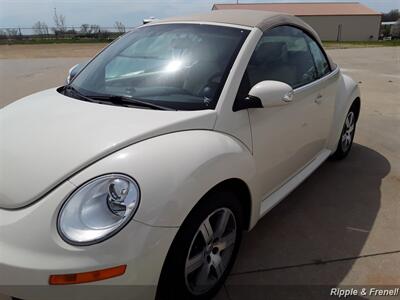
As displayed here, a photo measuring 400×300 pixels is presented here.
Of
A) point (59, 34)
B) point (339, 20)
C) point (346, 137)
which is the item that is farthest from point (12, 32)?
point (339, 20)

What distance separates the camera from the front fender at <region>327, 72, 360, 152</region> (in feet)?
12.5

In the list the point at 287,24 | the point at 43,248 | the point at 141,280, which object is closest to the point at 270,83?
the point at 287,24

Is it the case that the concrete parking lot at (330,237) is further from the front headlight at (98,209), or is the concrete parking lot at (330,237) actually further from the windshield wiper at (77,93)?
the windshield wiper at (77,93)

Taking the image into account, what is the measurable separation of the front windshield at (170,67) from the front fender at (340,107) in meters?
1.66

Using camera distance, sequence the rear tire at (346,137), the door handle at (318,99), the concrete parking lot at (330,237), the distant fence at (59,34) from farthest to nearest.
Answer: the distant fence at (59,34)
the rear tire at (346,137)
the door handle at (318,99)
the concrete parking lot at (330,237)

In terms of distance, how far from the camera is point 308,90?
3.08m

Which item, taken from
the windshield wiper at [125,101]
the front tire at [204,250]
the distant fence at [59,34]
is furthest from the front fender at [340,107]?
the distant fence at [59,34]

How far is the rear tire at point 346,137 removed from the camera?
13.8 feet

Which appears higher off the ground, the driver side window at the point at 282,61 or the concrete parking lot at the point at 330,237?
the driver side window at the point at 282,61

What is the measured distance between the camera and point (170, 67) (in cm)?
258

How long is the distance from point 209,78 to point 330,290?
4.91ft

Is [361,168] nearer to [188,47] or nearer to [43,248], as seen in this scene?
[188,47]

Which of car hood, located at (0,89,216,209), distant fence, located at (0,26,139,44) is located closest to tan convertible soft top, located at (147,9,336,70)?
car hood, located at (0,89,216,209)

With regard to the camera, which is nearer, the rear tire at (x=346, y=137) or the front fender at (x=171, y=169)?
the front fender at (x=171, y=169)
